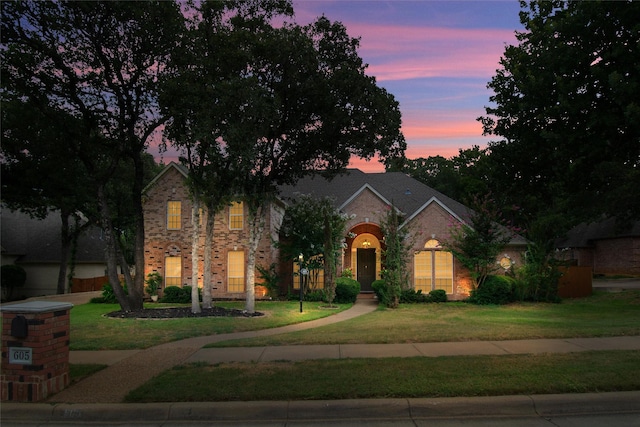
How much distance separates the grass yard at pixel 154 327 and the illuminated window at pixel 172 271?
23.9 ft

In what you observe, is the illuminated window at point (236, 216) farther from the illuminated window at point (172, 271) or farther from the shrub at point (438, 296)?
the shrub at point (438, 296)

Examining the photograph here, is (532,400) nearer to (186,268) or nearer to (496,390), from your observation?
(496,390)

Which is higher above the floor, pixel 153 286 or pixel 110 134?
pixel 110 134

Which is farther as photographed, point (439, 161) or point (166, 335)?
point (439, 161)

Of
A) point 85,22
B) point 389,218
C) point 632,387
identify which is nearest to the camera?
point 632,387

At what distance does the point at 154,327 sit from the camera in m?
14.4

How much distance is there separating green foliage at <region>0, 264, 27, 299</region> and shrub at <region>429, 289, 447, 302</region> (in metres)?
29.3

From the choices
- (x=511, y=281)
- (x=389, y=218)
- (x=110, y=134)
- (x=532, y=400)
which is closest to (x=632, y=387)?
(x=532, y=400)

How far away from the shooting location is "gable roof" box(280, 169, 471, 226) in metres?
27.6

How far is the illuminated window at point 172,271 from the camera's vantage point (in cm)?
2567

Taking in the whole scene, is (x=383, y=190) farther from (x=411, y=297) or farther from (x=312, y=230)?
(x=411, y=297)

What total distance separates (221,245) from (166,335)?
1287 cm

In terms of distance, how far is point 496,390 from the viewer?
6.91 m

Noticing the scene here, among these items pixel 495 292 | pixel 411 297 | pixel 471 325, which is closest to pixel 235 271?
pixel 411 297
